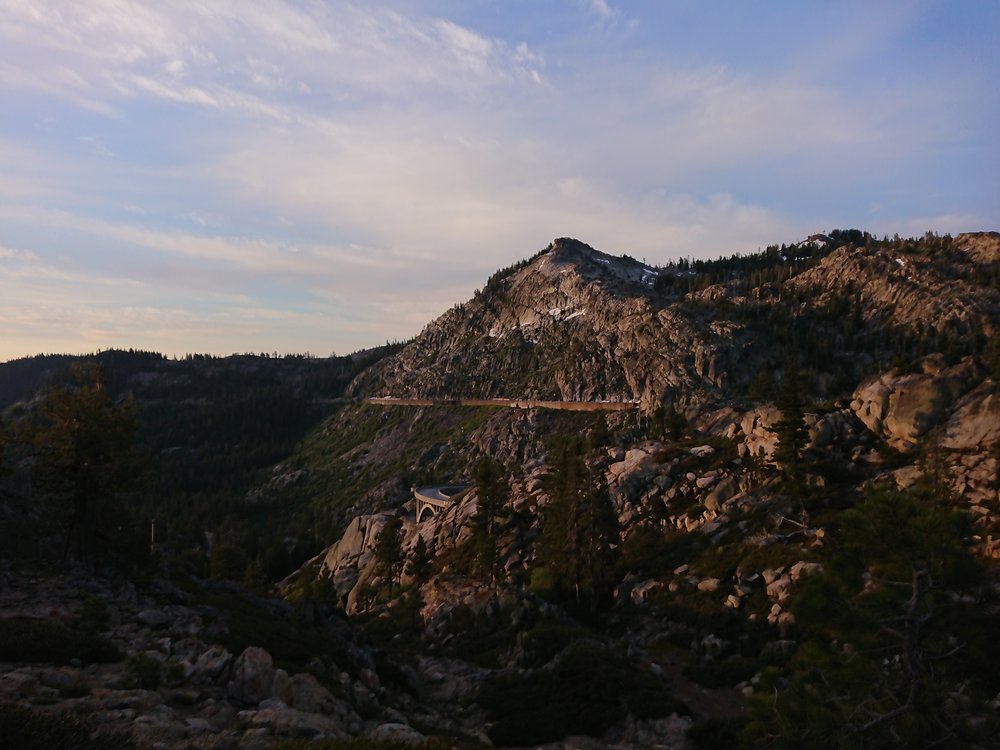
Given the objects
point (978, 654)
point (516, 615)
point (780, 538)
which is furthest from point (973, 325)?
point (978, 654)

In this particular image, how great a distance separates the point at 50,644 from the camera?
758 inches

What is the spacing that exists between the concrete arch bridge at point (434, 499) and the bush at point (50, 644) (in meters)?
81.1

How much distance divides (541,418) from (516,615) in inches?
4904

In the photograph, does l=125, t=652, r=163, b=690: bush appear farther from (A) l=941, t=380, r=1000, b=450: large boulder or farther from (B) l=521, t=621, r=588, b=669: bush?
(A) l=941, t=380, r=1000, b=450: large boulder

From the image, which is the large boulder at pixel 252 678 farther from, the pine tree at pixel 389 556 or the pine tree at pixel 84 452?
the pine tree at pixel 389 556

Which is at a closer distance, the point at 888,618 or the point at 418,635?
the point at 888,618

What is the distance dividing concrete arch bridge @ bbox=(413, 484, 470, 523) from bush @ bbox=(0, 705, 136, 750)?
9006cm

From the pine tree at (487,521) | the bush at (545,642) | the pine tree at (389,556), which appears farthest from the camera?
the pine tree at (389,556)

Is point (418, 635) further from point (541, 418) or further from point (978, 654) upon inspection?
point (541, 418)

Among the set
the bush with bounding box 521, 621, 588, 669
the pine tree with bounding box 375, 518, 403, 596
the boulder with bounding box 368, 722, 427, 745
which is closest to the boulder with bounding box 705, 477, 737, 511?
the bush with bounding box 521, 621, 588, 669

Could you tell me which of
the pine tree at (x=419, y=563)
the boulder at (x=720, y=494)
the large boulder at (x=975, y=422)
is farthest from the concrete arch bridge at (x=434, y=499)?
the large boulder at (x=975, y=422)

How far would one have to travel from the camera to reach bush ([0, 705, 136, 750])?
10000 mm

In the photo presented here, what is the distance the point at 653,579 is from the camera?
183 feet

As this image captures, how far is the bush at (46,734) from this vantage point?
32.8ft
